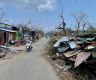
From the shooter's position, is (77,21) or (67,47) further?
(77,21)

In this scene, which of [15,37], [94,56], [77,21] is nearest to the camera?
[94,56]

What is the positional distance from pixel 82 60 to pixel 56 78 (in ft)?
5.67

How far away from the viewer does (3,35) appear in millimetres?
43531

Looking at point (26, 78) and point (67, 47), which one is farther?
point (67, 47)

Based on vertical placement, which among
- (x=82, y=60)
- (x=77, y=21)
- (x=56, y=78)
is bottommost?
(x=56, y=78)

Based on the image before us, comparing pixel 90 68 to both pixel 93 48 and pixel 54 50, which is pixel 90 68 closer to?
pixel 93 48

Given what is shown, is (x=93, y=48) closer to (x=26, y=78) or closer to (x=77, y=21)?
(x=26, y=78)

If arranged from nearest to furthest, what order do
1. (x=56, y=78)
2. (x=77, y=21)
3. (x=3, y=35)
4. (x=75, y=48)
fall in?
1. (x=56, y=78)
2. (x=75, y=48)
3. (x=3, y=35)
4. (x=77, y=21)

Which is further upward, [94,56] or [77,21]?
[77,21]

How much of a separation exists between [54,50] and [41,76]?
1173 centimetres

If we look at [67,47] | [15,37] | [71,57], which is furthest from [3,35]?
[71,57]

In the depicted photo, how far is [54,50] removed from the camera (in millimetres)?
25000

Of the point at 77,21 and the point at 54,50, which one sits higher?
the point at 77,21

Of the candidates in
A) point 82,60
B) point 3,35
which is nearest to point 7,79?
point 82,60
